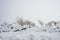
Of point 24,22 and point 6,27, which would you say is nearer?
point 6,27

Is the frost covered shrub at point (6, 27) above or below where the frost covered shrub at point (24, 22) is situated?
below

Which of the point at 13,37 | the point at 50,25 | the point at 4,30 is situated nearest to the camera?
the point at 13,37

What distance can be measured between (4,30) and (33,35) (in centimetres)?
21

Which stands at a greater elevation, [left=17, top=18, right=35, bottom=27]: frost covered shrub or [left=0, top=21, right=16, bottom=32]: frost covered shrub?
[left=17, top=18, right=35, bottom=27]: frost covered shrub

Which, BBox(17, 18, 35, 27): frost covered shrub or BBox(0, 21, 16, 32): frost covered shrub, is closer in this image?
BBox(0, 21, 16, 32): frost covered shrub

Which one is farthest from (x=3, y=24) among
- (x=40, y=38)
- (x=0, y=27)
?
(x=40, y=38)

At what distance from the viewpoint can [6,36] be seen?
A: 22.6 inches

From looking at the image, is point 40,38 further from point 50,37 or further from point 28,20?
point 28,20

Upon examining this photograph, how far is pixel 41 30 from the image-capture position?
2.29ft

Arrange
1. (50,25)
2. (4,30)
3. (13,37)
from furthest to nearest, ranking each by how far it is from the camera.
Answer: (50,25) < (4,30) < (13,37)

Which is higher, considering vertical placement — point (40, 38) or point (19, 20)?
point (19, 20)

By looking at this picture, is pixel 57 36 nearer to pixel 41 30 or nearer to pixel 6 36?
pixel 41 30

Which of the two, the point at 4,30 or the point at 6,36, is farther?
the point at 4,30

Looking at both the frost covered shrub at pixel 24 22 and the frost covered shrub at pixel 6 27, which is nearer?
the frost covered shrub at pixel 6 27
